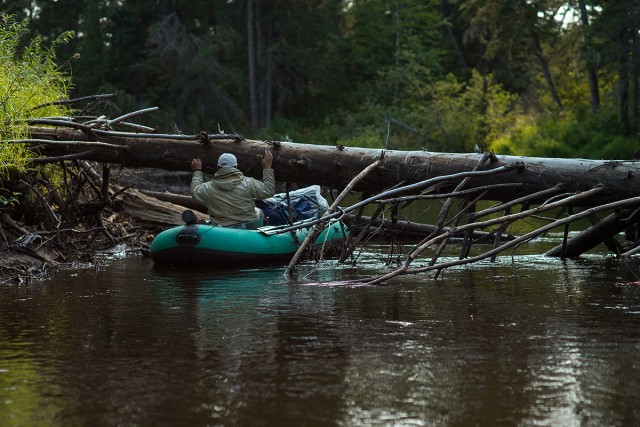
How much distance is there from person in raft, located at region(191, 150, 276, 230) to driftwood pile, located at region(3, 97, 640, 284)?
139 mm

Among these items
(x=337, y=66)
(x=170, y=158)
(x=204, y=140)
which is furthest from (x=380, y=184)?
(x=337, y=66)

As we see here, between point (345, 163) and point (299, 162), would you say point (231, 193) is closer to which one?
point (299, 162)

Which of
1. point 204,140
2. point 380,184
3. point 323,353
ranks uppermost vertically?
point 204,140

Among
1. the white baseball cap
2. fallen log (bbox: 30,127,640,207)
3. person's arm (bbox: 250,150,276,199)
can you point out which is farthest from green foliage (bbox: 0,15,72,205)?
person's arm (bbox: 250,150,276,199)

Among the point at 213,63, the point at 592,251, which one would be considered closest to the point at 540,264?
the point at 592,251

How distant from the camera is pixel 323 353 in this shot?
6598 millimetres

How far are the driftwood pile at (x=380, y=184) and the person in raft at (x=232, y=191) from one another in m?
0.14

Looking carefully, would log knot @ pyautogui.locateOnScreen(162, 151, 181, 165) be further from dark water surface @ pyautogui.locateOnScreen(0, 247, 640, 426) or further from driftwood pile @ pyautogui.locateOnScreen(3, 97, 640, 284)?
dark water surface @ pyautogui.locateOnScreen(0, 247, 640, 426)

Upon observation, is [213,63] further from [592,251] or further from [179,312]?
[179,312]

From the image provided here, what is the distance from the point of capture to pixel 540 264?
476 inches

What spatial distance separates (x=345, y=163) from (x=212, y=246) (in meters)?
2.06

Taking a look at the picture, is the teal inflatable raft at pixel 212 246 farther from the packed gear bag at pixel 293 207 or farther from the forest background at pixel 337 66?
the forest background at pixel 337 66

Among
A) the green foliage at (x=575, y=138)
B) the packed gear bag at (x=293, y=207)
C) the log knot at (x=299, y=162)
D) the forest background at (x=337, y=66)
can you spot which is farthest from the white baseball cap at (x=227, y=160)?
the forest background at (x=337, y=66)

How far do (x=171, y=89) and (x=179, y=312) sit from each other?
125ft
